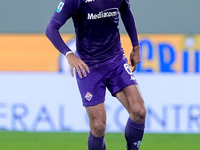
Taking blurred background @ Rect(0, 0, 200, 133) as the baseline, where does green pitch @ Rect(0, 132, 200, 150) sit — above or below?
below

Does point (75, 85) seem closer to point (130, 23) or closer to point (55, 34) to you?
point (130, 23)

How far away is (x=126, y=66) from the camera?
13.8 ft

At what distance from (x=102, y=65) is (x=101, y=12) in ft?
1.35

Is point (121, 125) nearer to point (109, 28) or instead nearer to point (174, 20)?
point (174, 20)

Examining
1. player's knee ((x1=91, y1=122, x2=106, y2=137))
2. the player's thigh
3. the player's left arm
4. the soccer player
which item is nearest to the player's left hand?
the player's left arm

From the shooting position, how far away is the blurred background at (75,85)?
6.02 m

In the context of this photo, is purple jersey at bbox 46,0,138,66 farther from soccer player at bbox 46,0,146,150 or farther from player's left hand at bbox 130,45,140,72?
player's left hand at bbox 130,45,140,72

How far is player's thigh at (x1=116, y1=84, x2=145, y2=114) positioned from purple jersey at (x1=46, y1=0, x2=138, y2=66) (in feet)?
0.93

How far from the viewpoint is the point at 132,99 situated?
13.3 ft

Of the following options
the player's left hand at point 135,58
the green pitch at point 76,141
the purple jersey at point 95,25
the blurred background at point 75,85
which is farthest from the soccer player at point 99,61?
the blurred background at point 75,85

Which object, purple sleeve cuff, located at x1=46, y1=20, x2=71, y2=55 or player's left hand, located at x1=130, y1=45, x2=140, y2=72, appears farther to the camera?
player's left hand, located at x1=130, y1=45, x2=140, y2=72

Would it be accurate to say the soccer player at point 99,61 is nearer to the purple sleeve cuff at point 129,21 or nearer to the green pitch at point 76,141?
the purple sleeve cuff at point 129,21

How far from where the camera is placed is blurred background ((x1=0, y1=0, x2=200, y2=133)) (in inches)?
237

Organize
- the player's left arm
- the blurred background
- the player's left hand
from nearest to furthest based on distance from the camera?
the player's left arm < the player's left hand < the blurred background
